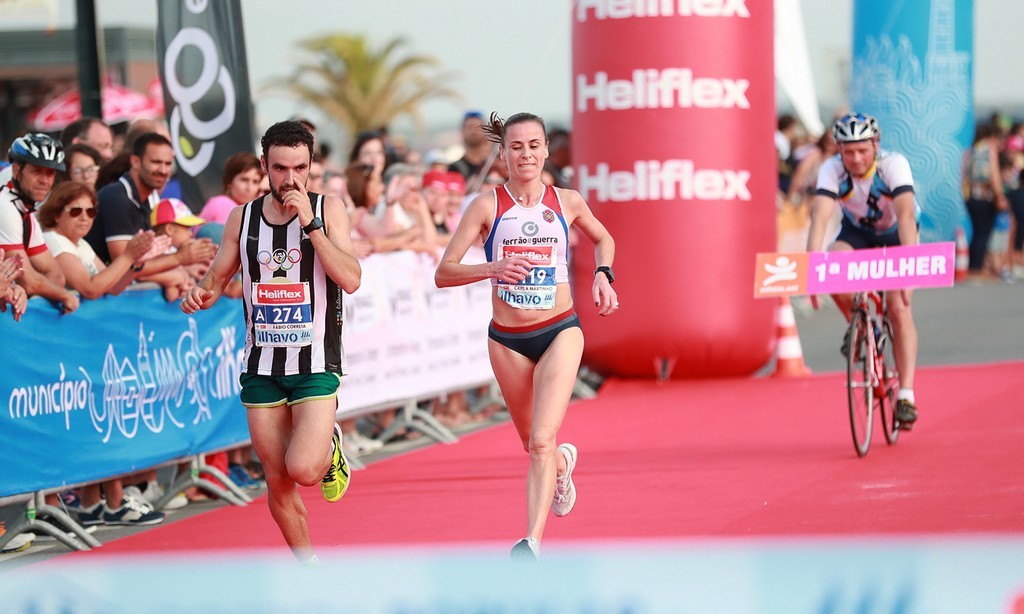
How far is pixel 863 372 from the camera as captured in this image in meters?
9.73

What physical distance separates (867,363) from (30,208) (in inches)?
196

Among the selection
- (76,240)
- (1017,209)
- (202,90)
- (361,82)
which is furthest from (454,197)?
(361,82)

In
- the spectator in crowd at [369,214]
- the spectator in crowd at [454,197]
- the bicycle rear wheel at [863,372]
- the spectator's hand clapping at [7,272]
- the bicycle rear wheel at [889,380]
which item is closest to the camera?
the spectator's hand clapping at [7,272]

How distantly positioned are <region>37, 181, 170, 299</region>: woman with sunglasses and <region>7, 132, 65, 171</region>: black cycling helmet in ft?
1.26

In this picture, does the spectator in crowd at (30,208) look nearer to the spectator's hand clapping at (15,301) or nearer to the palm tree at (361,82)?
the spectator's hand clapping at (15,301)

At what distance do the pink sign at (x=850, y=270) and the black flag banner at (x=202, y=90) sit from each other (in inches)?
152

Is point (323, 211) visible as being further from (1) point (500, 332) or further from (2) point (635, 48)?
(2) point (635, 48)

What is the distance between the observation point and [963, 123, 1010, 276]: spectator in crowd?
24219 mm

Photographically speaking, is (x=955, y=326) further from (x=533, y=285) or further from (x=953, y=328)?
(x=533, y=285)

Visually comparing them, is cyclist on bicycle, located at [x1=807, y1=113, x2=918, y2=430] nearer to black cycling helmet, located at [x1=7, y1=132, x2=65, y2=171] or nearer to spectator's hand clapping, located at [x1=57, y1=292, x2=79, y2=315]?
spectator's hand clapping, located at [x1=57, y1=292, x2=79, y2=315]

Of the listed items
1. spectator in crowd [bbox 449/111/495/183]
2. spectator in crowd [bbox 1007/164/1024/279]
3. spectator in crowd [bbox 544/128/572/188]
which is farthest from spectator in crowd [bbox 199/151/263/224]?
spectator in crowd [bbox 1007/164/1024/279]

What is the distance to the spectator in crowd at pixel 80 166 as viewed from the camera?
A: 30.7ft

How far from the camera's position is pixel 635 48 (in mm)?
13711

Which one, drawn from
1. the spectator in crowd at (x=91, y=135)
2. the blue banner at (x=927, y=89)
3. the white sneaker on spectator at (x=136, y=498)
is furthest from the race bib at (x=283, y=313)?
the blue banner at (x=927, y=89)
